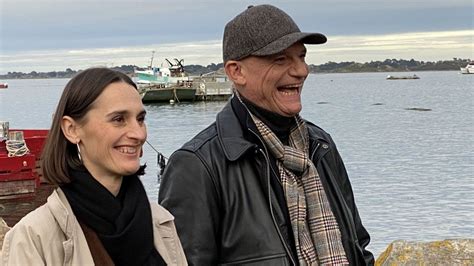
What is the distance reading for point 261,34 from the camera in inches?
134

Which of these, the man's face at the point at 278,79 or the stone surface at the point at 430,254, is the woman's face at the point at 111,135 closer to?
the man's face at the point at 278,79

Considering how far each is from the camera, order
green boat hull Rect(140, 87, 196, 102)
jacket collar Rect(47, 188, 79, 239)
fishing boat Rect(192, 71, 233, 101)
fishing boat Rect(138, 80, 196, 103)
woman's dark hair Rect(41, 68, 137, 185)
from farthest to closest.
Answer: fishing boat Rect(192, 71, 233, 101)
fishing boat Rect(138, 80, 196, 103)
green boat hull Rect(140, 87, 196, 102)
woman's dark hair Rect(41, 68, 137, 185)
jacket collar Rect(47, 188, 79, 239)

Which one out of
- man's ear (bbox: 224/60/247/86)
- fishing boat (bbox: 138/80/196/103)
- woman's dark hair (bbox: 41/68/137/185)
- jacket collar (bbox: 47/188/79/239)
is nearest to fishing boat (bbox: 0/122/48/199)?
man's ear (bbox: 224/60/247/86)

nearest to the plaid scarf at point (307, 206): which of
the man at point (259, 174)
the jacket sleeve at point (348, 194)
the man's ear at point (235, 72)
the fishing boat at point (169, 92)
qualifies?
the man at point (259, 174)

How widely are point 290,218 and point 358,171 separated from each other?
22.2 meters

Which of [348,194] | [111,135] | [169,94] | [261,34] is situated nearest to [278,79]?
[261,34]

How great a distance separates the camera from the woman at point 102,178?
276 centimetres

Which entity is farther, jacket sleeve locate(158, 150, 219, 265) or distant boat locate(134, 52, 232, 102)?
distant boat locate(134, 52, 232, 102)

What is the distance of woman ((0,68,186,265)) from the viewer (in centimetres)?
276

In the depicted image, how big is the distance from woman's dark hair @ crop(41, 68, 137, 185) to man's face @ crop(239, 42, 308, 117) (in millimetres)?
731

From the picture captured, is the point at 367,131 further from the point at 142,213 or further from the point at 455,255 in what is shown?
the point at 142,213

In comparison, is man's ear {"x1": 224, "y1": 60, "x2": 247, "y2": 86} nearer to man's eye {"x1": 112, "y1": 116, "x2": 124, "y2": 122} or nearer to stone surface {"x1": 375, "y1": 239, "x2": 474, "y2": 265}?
man's eye {"x1": 112, "y1": 116, "x2": 124, "y2": 122}

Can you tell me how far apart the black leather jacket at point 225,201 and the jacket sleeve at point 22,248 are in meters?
0.75

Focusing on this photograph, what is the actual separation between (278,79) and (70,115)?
93cm
